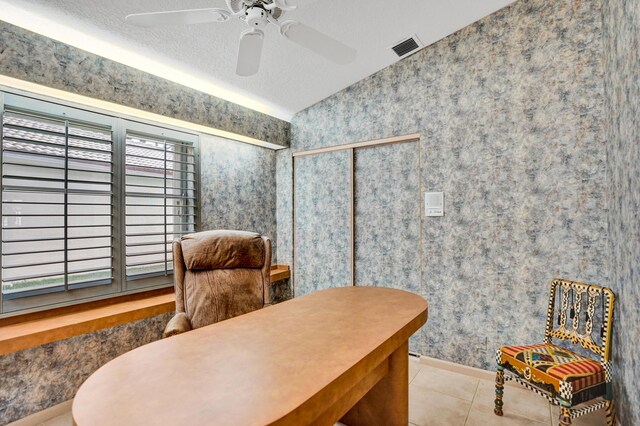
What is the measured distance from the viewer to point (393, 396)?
1826 millimetres

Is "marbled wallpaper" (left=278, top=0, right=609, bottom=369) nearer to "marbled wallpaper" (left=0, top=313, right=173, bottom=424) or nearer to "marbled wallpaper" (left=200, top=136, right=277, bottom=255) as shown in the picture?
"marbled wallpaper" (left=200, top=136, right=277, bottom=255)

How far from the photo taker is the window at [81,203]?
6.84ft

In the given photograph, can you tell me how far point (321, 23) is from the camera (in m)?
2.34

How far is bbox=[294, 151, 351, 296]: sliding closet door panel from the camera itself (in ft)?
11.5

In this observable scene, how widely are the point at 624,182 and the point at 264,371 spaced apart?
2093mm

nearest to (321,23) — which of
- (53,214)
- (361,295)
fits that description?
(361,295)

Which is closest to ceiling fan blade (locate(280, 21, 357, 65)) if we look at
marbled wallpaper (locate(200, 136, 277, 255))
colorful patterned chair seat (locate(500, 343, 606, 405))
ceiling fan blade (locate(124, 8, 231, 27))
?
ceiling fan blade (locate(124, 8, 231, 27))

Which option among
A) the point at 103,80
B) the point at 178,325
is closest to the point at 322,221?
the point at 178,325

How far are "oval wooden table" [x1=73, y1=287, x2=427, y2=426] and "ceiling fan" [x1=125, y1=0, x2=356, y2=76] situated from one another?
1.41 meters

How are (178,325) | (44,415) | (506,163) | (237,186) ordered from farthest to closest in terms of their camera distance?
(237,186)
(506,163)
(44,415)
(178,325)

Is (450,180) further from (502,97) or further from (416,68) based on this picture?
(416,68)

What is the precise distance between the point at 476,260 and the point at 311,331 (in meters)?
1.84

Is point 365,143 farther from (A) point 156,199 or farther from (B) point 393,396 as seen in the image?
(B) point 393,396

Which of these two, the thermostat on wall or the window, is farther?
the thermostat on wall
